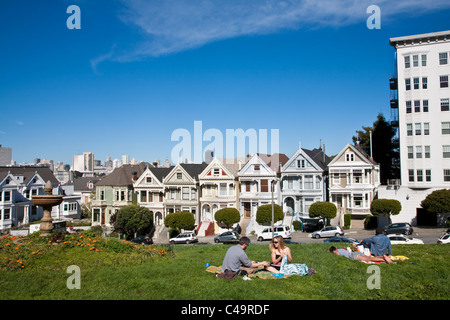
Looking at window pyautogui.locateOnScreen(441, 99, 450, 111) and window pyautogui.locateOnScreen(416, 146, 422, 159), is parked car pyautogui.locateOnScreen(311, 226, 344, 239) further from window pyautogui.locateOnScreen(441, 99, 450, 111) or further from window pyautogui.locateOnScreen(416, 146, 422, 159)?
window pyautogui.locateOnScreen(441, 99, 450, 111)

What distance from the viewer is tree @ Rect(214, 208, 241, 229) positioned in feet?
158

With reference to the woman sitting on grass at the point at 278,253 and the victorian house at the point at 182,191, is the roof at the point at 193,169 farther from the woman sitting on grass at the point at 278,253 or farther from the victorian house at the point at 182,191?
the woman sitting on grass at the point at 278,253

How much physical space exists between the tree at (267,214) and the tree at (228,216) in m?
3.11

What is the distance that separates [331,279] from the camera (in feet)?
40.4

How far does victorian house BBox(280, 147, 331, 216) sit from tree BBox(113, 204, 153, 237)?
19.2m

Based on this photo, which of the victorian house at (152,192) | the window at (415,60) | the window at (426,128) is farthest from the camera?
the victorian house at (152,192)

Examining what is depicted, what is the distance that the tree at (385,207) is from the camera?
140ft

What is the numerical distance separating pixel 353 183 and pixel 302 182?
653 cm

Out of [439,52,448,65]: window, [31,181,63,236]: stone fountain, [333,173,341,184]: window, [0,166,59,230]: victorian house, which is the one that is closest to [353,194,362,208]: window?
[333,173,341,184]: window

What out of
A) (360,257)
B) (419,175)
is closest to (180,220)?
(419,175)

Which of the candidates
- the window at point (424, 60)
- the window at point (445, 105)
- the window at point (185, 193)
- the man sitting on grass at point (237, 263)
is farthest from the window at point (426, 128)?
the man sitting on grass at point (237, 263)

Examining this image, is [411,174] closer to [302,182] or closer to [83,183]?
[302,182]

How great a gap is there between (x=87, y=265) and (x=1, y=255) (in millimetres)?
3896
